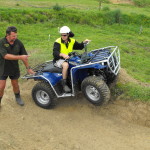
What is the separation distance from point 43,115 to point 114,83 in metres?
2.18

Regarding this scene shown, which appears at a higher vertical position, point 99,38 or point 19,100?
point 99,38

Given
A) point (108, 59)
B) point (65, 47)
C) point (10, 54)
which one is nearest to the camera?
point (108, 59)

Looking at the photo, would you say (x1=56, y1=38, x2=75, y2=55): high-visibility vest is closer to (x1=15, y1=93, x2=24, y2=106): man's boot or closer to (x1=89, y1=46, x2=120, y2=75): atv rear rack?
(x1=89, y1=46, x2=120, y2=75): atv rear rack

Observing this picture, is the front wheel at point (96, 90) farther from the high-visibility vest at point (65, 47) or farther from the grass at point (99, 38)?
the grass at point (99, 38)

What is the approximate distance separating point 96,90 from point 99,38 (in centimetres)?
1130

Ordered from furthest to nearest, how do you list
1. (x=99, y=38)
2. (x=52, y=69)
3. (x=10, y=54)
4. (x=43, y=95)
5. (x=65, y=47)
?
(x=99, y=38), (x=43, y=95), (x=52, y=69), (x=65, y=47), (x=10, y=54)

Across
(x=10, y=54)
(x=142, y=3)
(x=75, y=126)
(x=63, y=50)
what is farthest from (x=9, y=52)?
(x=142, y=3)

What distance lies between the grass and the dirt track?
64cm

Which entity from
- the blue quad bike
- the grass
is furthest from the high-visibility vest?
the grass

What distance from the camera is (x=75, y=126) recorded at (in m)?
5.94

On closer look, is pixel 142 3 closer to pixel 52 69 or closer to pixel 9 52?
pixel 52 69

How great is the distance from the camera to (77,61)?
5.91 metres

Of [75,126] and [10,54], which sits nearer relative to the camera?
[10,54]

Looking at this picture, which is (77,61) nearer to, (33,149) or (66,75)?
(66,75)
